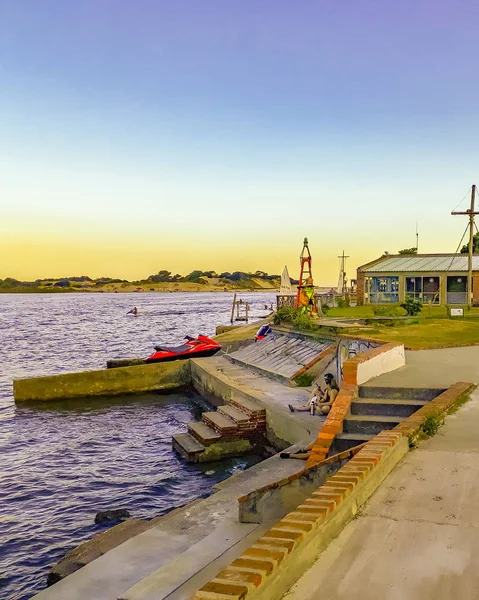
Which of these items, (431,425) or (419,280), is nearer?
(431,425)

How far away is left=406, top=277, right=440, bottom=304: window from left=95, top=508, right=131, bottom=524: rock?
30780mm

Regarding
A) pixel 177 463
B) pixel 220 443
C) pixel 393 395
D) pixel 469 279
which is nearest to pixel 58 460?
pixel 177 463

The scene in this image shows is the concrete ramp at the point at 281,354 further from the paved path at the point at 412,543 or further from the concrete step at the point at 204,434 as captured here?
the paved path at the point at 412,543

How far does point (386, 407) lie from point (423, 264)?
32.3 m

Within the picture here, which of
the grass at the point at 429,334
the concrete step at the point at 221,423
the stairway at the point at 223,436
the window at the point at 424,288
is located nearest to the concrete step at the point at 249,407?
the stairway at the point at 223,436

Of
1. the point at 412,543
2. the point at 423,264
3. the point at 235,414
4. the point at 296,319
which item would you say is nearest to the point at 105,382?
the point at 296,319

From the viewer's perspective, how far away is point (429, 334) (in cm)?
1809

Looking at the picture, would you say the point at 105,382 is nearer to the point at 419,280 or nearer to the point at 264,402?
the point at 264,402

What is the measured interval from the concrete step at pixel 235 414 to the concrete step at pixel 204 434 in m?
0.61

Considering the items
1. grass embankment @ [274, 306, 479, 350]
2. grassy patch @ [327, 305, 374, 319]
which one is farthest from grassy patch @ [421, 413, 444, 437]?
grassy patch @ [327, 305, 374, 319]

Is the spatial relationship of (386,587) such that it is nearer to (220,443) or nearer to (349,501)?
(349,501)

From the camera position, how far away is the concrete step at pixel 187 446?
13305 millimetres

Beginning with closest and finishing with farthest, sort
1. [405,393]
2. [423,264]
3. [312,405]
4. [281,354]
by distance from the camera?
[405,393]
[312,405]
[281,354]
[423,264]

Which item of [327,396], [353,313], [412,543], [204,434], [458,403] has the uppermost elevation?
[353,313]
